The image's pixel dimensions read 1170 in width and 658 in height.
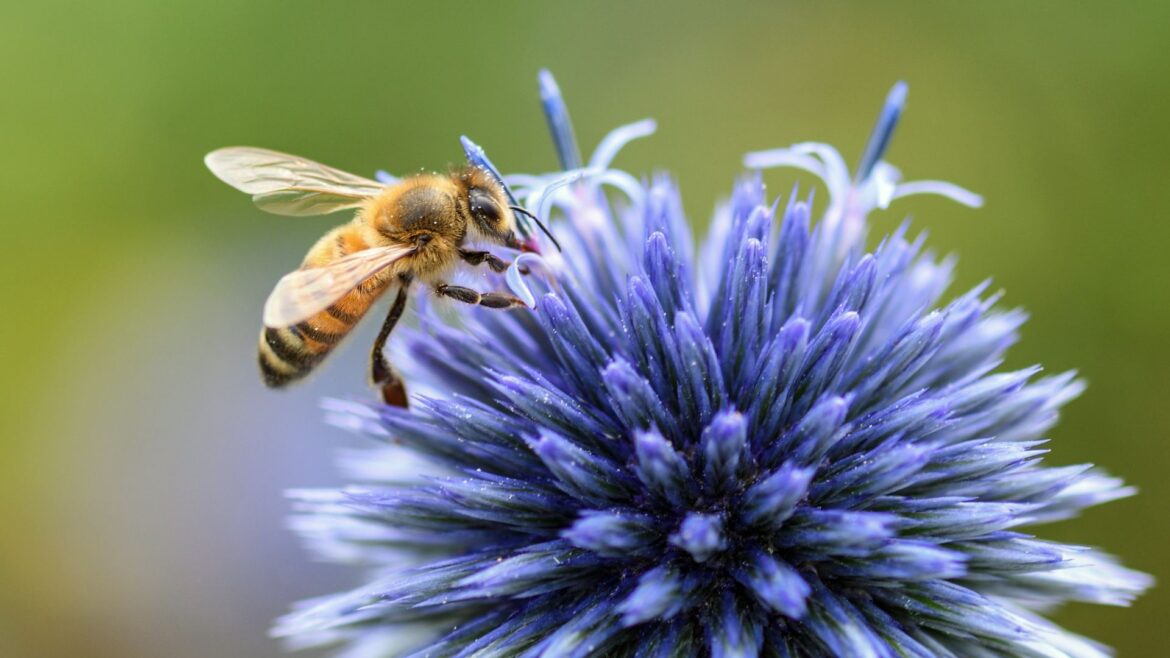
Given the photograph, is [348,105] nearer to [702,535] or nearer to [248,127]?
[248,127]

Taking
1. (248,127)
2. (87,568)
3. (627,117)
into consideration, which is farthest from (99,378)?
(627,117)

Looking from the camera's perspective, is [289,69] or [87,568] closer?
[87,568]

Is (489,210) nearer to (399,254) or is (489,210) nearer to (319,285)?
(399,254)

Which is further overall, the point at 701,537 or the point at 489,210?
the point at 489,210

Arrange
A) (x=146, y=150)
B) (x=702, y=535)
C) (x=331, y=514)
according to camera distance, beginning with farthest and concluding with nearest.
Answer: (x=146, y=150) → (x=331, y=514) → (x=702, y=535)

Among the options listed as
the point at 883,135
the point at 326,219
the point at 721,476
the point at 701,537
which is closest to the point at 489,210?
the point at 721,476

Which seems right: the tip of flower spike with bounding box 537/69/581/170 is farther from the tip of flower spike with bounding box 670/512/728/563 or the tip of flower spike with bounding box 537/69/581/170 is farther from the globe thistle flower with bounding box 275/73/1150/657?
the tip of flower spike with bounding box 670/512/728/563
